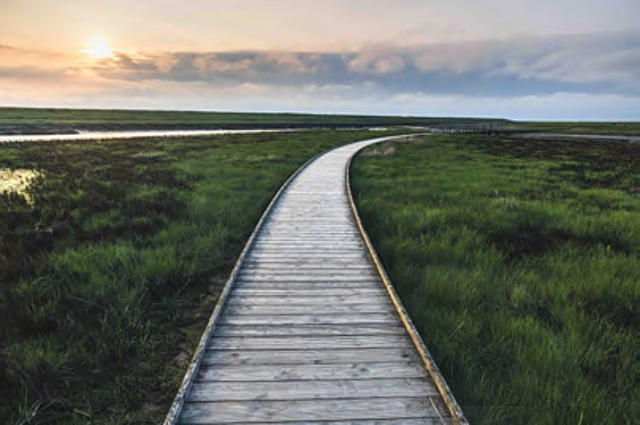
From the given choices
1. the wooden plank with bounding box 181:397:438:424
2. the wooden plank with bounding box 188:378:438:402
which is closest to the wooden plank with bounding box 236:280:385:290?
the wooden plank with bounding box 188:378:438:402

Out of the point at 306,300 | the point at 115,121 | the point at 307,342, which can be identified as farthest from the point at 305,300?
the point at 115,121

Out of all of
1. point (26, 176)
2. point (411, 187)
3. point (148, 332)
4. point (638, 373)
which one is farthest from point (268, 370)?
point (26, 176)

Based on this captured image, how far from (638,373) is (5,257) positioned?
8.88 m

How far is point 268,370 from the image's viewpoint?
3043 millimetres

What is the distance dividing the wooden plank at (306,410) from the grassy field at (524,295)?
73 centimetres

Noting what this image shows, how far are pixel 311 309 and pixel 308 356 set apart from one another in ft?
3.09

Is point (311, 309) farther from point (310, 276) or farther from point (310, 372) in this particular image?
point (310, 372)

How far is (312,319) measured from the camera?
3953mm

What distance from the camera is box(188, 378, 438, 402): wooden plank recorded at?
108 inches

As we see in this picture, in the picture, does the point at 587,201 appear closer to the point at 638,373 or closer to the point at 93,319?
the point at 638,373

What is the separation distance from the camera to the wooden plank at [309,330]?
363cm

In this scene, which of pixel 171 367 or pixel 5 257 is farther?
pixel 5 257

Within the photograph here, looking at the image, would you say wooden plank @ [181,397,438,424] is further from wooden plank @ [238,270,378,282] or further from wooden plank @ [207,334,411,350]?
wooden plank @ [238,270,378,282]

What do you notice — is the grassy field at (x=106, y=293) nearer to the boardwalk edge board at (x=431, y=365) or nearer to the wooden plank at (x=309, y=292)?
the wooden plank at (x=309, y=292)
